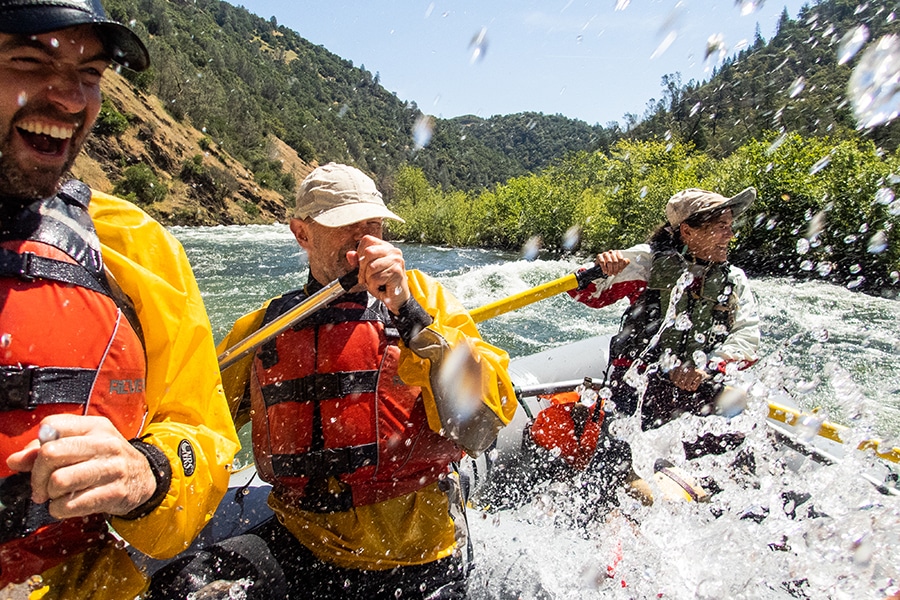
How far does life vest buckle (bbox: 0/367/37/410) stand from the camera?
103cm

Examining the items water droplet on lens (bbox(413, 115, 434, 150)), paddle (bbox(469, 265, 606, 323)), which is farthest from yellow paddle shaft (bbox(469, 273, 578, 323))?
water droplet on lens (bbox(413, 115, 434, 150))

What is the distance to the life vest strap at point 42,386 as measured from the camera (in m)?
1.04

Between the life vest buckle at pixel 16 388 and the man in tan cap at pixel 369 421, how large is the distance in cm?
77

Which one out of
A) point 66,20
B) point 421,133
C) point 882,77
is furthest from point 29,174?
point 421,133

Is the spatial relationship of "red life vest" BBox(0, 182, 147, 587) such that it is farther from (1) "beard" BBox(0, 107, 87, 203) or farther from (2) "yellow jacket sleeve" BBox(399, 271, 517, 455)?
(2) "yellow jacket sleeve" BBox(399, 271, 517, 455)

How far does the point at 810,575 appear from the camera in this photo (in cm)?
195

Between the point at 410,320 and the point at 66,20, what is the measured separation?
1020 mm

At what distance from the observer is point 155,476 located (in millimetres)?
1115

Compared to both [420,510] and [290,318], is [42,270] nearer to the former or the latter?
[290,318]

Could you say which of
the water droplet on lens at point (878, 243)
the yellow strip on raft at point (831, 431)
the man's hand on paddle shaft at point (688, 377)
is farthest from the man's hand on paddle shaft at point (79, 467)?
the water droplet on lens at point (878, 243)

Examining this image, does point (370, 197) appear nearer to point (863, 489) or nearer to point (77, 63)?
point (77, 63)

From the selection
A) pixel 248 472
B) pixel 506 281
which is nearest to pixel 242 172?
pixel 506 281

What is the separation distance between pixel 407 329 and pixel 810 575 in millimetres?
1699

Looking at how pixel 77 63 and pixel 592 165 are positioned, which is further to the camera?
pixel 592 165
